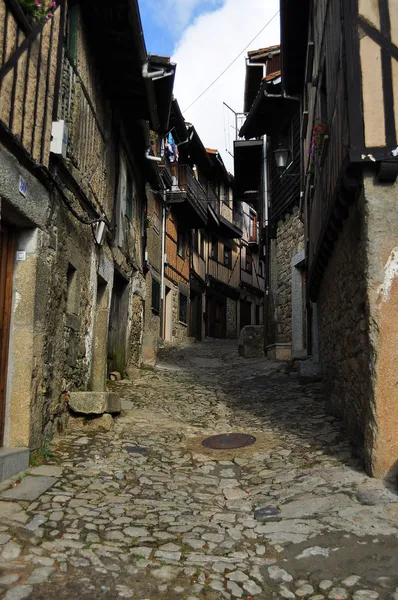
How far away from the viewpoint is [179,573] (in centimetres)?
285

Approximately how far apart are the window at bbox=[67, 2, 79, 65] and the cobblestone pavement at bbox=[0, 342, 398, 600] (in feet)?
13.3

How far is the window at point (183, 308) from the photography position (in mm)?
18438

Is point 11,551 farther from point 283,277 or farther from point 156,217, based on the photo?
point 156,217

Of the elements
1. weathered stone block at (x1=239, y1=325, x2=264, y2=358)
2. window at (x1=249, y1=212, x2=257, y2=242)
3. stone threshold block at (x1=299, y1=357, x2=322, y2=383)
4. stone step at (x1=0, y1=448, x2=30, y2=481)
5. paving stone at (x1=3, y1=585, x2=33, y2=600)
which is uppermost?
window at (x1=249, y1=212, x2=257, y2=242)

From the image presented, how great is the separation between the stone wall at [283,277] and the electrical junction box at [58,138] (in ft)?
23.5

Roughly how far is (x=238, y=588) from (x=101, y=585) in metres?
0.70

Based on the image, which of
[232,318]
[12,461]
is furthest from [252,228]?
[12,461]

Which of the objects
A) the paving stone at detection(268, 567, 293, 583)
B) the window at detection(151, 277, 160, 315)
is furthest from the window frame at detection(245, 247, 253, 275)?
the paving stone at detection(268, 567, 293, 583)

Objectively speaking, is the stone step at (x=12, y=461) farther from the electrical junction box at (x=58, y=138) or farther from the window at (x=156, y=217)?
the window at (x=156, y=217)

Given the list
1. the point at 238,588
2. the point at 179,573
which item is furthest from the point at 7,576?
the point at 238,588

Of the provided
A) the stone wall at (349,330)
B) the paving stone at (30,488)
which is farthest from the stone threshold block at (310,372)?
the paving stone at (30,488)

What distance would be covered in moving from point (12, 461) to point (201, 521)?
1540 mm

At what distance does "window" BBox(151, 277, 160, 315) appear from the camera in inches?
575

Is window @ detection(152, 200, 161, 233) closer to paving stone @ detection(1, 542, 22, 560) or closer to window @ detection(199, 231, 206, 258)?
window @ detection(199, 231, 206, 258)
